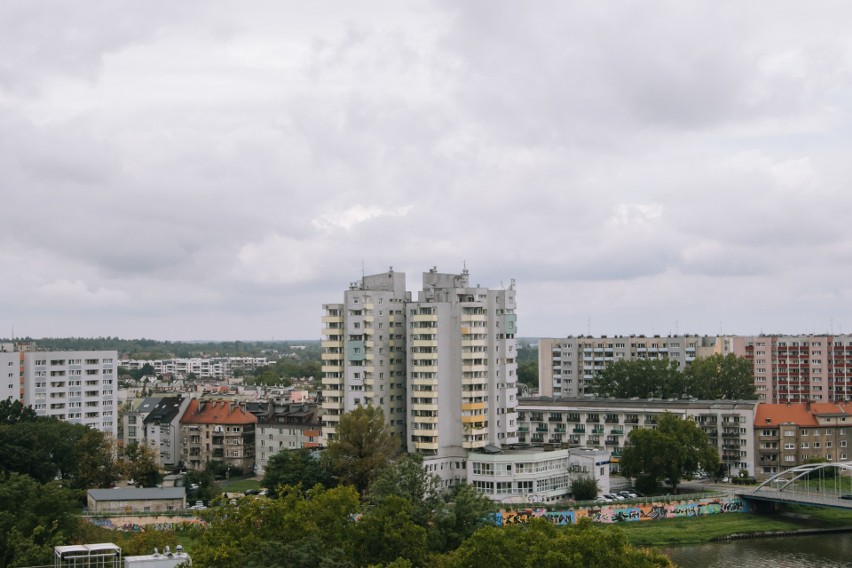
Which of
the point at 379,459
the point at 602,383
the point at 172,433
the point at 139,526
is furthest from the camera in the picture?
the point at 602,383

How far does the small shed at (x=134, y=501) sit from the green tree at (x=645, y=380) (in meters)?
53.3

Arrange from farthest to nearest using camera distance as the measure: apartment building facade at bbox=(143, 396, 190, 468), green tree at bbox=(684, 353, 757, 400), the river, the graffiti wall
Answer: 1. green tree at bbox=(684, 353, 757, 400)
2. apartment building facade at bbox=(143, 396, 190, 468)
3. the graffiti wall
4. the river

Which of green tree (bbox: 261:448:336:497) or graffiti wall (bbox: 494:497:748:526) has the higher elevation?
green tree (bbox: 261:448:336:497)

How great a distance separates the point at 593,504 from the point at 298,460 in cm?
1918

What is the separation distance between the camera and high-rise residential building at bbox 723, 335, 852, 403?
388ft

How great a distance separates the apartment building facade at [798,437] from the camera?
266 feet

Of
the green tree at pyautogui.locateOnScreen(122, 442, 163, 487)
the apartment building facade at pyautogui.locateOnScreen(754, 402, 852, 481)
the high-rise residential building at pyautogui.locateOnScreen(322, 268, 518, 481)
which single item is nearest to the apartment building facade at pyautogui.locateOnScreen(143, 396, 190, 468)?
the green tree at pyautogui.locateOnScreen(122, 442, 163, 487)

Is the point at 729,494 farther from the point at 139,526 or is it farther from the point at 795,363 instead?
the point at 795,363

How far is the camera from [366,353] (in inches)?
2913

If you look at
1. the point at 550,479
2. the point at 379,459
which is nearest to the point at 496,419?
the point at 550,479

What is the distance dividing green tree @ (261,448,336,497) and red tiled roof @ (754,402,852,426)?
35256 mm

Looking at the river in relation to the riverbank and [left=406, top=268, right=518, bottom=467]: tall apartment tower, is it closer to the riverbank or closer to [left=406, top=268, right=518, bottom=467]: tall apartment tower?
the riverbank

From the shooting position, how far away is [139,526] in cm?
6191

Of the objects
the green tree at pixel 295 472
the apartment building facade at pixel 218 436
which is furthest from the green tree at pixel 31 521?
the apartment building facade at pixel 218 436
